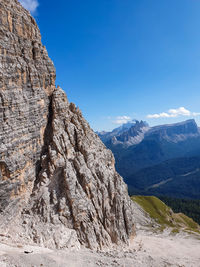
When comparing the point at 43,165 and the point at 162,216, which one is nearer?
the point at 43,165

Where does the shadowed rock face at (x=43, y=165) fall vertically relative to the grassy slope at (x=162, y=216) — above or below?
above

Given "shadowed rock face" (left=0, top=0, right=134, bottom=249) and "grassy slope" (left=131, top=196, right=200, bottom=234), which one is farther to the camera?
"grassy slope" (left=131, top=196, right=200, bottom=234)

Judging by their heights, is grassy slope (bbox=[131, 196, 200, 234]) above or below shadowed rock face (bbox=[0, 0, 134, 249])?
below

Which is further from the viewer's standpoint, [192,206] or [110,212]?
[192,206]

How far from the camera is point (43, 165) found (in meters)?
52.0

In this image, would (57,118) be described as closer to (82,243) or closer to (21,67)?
(21,67)

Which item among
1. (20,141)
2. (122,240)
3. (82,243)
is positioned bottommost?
(122,240)

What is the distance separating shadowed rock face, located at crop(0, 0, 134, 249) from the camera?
41.3 metres

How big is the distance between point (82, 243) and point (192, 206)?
18519cm

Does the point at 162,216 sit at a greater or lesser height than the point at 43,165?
lesser

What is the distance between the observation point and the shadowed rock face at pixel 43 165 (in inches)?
1626

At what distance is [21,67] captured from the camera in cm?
4656

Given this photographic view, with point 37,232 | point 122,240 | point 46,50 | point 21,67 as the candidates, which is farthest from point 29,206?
point 46,50

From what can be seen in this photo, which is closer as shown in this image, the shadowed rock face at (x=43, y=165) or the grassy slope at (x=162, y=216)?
the shadowed rock face at (x=43, y=165)
